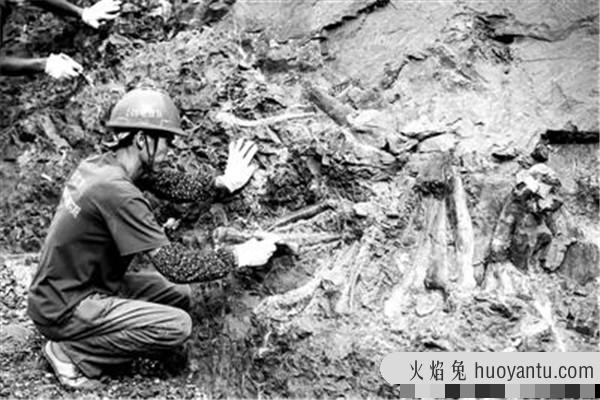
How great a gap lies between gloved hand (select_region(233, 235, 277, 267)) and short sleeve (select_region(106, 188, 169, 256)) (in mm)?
416

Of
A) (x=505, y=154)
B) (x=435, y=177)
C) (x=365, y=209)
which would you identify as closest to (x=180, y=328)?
(x=365, y=209)

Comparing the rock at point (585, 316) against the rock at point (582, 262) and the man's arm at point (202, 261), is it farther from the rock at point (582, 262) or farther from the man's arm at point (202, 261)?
the man's arm at point (202, 261)

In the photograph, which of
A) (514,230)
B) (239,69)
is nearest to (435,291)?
(514,230)

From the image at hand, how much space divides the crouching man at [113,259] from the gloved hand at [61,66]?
140cm

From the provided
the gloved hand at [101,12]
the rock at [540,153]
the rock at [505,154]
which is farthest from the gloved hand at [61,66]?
the rock at [540,153]

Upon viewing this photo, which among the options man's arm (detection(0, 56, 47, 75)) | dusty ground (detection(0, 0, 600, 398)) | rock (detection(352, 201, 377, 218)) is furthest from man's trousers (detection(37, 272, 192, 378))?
man's arm (detection(0, 56, 47, 75))

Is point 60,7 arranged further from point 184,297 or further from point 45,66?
point 184,297

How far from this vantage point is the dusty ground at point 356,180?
11.6ft

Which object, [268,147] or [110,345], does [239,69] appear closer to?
[268,147]

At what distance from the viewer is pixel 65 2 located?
17.2ft

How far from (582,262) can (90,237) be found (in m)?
2.25

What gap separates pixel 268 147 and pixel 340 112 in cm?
44

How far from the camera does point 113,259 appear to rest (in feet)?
12.7

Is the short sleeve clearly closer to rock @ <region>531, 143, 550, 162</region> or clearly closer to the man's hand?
rock @ <region>531, 143, 550, 162</region>
